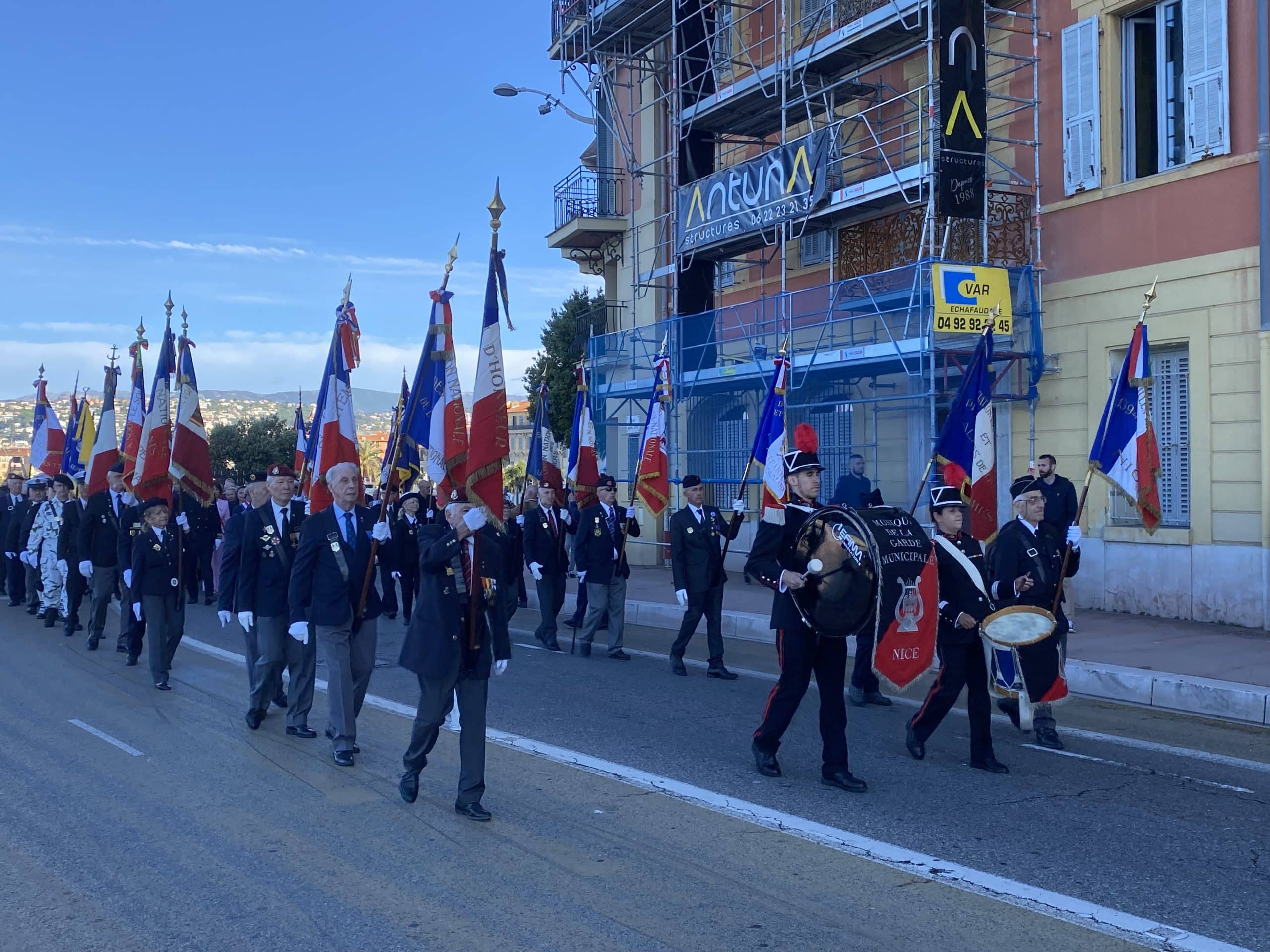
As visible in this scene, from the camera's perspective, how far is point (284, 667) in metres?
8.88

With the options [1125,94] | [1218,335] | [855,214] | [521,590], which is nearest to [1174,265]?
[1218,335]

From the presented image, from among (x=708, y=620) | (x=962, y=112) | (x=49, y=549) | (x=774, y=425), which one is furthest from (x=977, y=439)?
(x=49, y=549)

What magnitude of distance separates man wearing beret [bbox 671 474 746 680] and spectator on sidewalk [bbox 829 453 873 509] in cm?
568

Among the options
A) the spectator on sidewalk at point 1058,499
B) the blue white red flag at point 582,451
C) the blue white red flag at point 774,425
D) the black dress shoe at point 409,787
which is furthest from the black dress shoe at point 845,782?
the blue white red flag at point 582,451

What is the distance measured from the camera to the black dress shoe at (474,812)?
6207 millimetres

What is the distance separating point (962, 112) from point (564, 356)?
1920 centimetres

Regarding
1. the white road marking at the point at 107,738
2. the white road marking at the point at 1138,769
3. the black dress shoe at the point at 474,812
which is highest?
the black dress shoe at the point at 474,812

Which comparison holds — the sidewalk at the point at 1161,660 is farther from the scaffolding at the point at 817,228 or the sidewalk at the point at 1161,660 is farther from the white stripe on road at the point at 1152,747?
the scaffolding at the point at 817,228

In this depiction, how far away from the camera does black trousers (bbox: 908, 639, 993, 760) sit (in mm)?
7348

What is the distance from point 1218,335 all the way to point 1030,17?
18.1 feet

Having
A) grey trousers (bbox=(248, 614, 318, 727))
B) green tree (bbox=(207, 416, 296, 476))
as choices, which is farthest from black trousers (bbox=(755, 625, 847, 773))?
green tree (bbox=(207, 416, 296, 476))

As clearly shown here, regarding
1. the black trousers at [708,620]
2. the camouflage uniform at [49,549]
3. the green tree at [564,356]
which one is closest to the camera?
the black trousers at [708,620]

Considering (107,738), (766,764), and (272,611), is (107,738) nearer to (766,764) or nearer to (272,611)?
(272,611)

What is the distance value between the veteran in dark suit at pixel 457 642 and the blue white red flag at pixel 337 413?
2.77m
